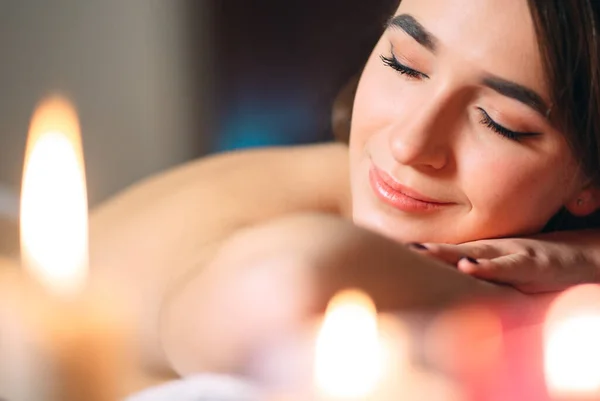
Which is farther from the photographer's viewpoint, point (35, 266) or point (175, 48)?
point (175, 48)

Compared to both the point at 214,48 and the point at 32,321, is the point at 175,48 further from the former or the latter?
the point at 32,321

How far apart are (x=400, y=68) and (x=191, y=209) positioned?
203mm

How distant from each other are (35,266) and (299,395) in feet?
0.75

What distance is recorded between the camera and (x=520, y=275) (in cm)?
51

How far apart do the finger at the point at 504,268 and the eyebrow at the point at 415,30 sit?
14 centimetres

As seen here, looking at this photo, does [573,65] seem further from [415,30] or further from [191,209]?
[191,209]

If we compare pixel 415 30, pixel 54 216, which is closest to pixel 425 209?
pixel 415 30

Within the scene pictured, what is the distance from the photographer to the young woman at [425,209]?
437 millimetres

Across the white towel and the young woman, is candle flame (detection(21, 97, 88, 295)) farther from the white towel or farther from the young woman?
the white towel

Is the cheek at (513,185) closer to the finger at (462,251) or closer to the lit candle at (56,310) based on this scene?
the finger at (462,251)

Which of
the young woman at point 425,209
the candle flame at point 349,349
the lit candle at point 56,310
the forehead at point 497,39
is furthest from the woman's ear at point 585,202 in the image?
the lit candle at point 56,310

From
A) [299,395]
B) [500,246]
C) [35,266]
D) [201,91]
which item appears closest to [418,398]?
[299,395]

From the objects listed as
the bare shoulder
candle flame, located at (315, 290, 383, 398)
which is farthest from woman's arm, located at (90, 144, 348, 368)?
candle flame, located at (315, 290, 383, 398)

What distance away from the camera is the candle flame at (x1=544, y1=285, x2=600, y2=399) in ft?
1.42
